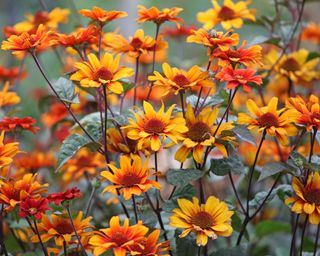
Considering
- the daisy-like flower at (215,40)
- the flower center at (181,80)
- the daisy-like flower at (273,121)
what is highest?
the daisy-like flower at (215,40)

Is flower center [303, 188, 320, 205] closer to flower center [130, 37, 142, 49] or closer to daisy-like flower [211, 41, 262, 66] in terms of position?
daisy-like flower [211, 41, 262, 66]

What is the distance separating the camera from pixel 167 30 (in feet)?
5.14

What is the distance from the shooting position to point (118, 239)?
72cm

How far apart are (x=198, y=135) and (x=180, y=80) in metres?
0.09

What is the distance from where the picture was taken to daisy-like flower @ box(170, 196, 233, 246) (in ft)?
2.51

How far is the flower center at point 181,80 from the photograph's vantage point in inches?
33.2

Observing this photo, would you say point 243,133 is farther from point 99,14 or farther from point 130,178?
point 99,14

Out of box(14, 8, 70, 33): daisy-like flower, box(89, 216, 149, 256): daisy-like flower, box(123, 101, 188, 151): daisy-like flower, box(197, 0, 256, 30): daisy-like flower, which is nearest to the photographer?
box(89, 216, 149, 256): daisy-like flower

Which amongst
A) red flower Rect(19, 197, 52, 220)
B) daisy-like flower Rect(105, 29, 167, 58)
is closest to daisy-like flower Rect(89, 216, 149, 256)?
red flower Rect(19, 197, 52, 220)

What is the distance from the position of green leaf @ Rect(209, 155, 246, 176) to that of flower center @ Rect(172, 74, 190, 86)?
0.15 m

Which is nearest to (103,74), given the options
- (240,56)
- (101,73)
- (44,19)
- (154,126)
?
(101,73)

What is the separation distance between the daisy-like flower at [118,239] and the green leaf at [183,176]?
13 cm

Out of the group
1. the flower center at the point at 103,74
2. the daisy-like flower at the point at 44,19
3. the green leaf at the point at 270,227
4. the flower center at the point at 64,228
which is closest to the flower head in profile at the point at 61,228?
the flower center at the point at 64,228

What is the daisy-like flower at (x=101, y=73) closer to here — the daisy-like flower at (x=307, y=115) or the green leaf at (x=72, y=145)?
the green leaf at (x=72, y=145)
